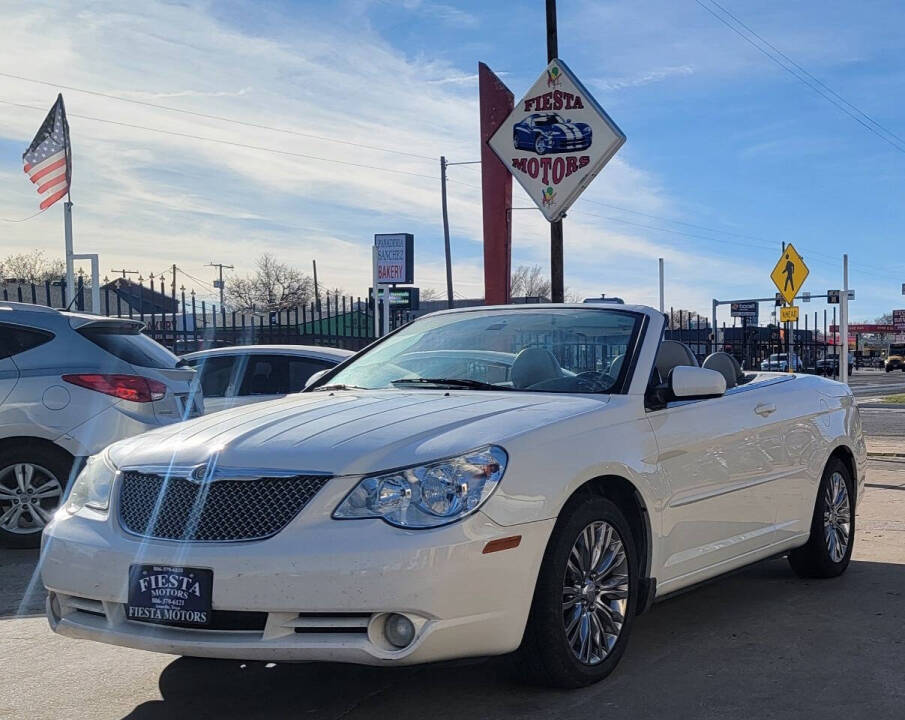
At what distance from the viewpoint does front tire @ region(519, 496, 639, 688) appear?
4.14m

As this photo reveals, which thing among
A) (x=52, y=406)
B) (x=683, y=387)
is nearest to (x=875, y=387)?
(x=52, y=406)

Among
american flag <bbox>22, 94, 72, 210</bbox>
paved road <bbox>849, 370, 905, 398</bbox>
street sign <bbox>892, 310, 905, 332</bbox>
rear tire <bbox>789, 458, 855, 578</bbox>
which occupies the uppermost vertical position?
american flag <bbox>22, 94, 72, 210</bbox>

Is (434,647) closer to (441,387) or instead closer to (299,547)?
(299,547)

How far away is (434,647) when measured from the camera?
3768 mm

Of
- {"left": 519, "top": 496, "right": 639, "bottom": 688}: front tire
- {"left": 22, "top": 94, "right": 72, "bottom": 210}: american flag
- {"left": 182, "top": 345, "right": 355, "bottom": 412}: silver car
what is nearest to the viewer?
{"left": 519, "top": 496, "right": 639, "bottom": 688}: front tire

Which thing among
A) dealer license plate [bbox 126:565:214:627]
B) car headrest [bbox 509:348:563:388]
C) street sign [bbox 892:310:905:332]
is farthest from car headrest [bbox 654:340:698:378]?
street sign [bbox 892:310:905:332]

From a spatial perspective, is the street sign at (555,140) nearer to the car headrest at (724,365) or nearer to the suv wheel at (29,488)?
the car headrest at (724,365)

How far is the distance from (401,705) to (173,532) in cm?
110

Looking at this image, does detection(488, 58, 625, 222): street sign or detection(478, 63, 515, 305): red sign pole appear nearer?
detection(488, 58, 625, 222): street sign

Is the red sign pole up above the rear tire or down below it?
above

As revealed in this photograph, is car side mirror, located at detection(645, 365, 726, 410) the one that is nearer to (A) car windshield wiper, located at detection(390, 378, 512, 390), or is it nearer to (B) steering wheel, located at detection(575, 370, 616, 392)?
(B) steering wheel, located at detection(575, 370, 616, 392)

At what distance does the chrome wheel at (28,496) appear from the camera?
7.62 m

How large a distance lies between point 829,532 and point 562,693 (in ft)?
9.67

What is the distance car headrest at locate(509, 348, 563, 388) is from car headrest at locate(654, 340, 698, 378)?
534 mm
